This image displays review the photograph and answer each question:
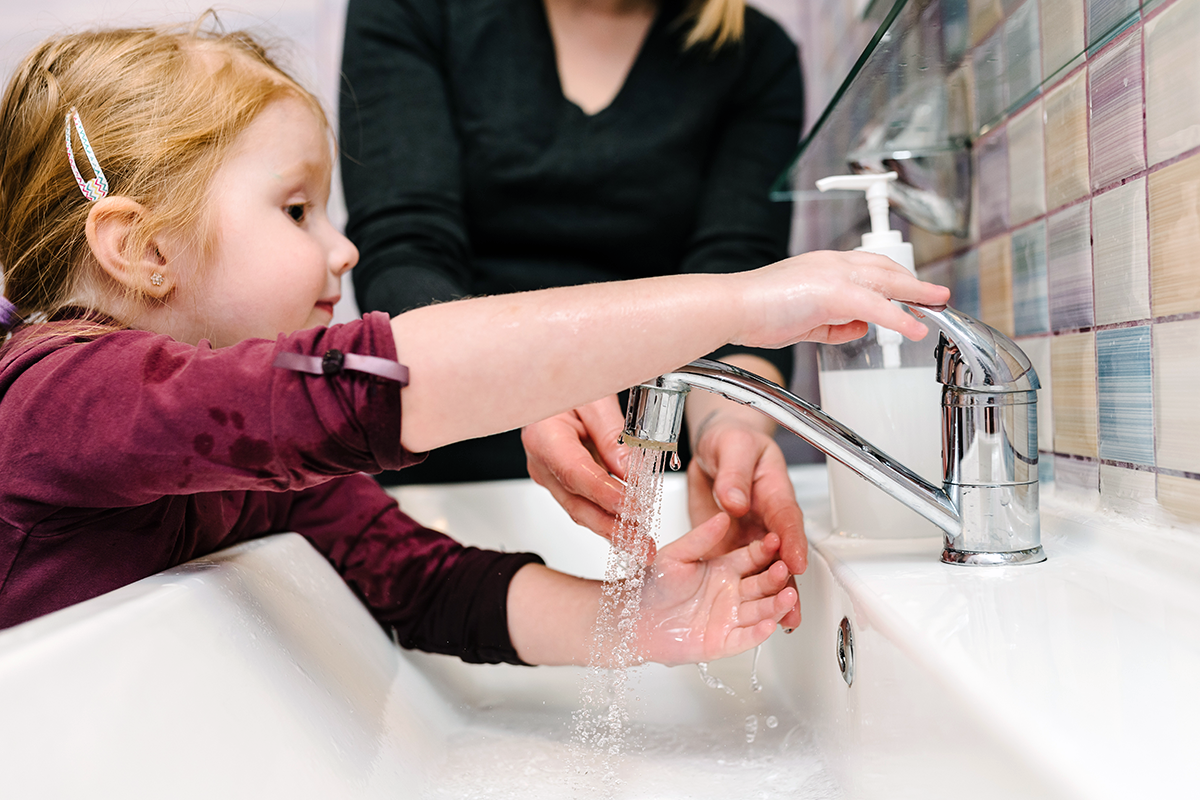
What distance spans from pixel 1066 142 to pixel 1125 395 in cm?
19

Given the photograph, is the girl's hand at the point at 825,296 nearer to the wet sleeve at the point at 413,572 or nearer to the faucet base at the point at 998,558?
the faucet base at the point at 998,558

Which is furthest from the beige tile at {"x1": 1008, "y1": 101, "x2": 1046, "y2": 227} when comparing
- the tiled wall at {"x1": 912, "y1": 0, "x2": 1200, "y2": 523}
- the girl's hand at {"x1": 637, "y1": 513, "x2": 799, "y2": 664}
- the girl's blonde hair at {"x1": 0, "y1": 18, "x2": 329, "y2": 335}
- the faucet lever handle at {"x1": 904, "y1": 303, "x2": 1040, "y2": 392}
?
the girl's blonde hair at {"x1": 0, "y1": 18, "x2": 329, "y2": 335}

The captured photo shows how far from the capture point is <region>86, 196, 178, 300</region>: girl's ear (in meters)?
0.59

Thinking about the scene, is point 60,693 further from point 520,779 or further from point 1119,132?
point 1119,132

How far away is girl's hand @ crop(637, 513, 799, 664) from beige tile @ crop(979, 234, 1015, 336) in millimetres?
299

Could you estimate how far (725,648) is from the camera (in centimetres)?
57


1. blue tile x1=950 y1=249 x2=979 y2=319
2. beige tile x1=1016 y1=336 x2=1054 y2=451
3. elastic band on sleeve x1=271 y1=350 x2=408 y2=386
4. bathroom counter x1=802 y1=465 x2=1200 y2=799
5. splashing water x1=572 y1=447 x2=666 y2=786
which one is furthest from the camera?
blue tile x1=950 y1=249 x2=979 y2=319

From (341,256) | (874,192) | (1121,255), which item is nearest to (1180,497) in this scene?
(1121,255)

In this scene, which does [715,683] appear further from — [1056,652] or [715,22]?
[715,22]

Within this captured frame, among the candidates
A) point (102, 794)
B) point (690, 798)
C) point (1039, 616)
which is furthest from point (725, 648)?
point (102, 794)

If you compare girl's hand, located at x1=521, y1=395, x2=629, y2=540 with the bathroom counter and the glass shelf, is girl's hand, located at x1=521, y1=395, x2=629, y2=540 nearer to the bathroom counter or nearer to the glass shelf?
the bathroom counter

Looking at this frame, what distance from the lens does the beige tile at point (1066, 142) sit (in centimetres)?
59

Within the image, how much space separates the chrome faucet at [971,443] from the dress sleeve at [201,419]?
0.15 m

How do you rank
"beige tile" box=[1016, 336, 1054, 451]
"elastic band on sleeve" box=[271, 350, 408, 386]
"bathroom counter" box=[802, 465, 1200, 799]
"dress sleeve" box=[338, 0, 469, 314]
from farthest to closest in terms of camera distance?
"dress sleeve" box=[338, 0, 469, 314] < "beige tile" box=[1016, 336, 1054, 451] < "elastic band on sleeve" box=[271, 350, 408, 386] < "bathroom counter" box=[802, 465, 1200, 799]
